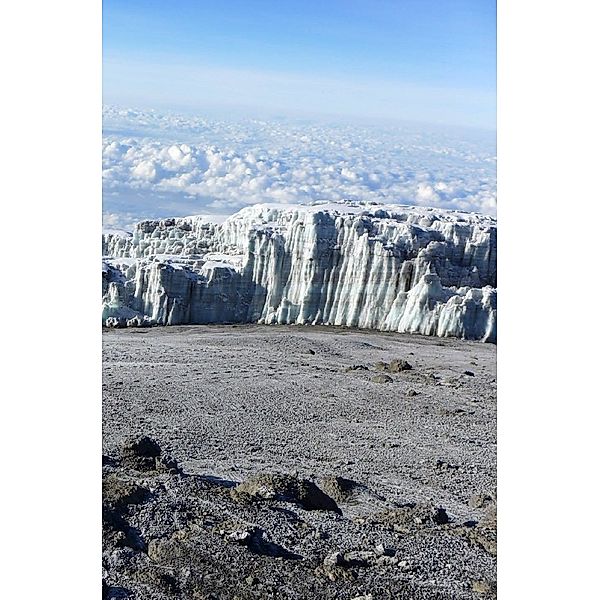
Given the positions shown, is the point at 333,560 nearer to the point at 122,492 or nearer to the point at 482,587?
the point at 482,587

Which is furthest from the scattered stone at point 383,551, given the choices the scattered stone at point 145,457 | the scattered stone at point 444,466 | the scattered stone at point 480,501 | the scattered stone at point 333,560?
the scattered stone at point 145,457

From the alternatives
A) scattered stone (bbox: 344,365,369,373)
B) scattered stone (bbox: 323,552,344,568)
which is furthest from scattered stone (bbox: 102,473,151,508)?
scattered stone (bbox: 344,365,369,373)

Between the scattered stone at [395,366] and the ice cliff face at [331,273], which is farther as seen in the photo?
the ice cliff face at [331,273]

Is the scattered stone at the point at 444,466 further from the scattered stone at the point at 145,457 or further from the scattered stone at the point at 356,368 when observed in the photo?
the scattered stone at the point at 145,457

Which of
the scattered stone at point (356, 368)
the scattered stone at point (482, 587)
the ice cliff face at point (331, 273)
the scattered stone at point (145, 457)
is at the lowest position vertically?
the scattered stone at point (482, 587)

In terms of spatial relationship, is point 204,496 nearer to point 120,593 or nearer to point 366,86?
point 120,593
